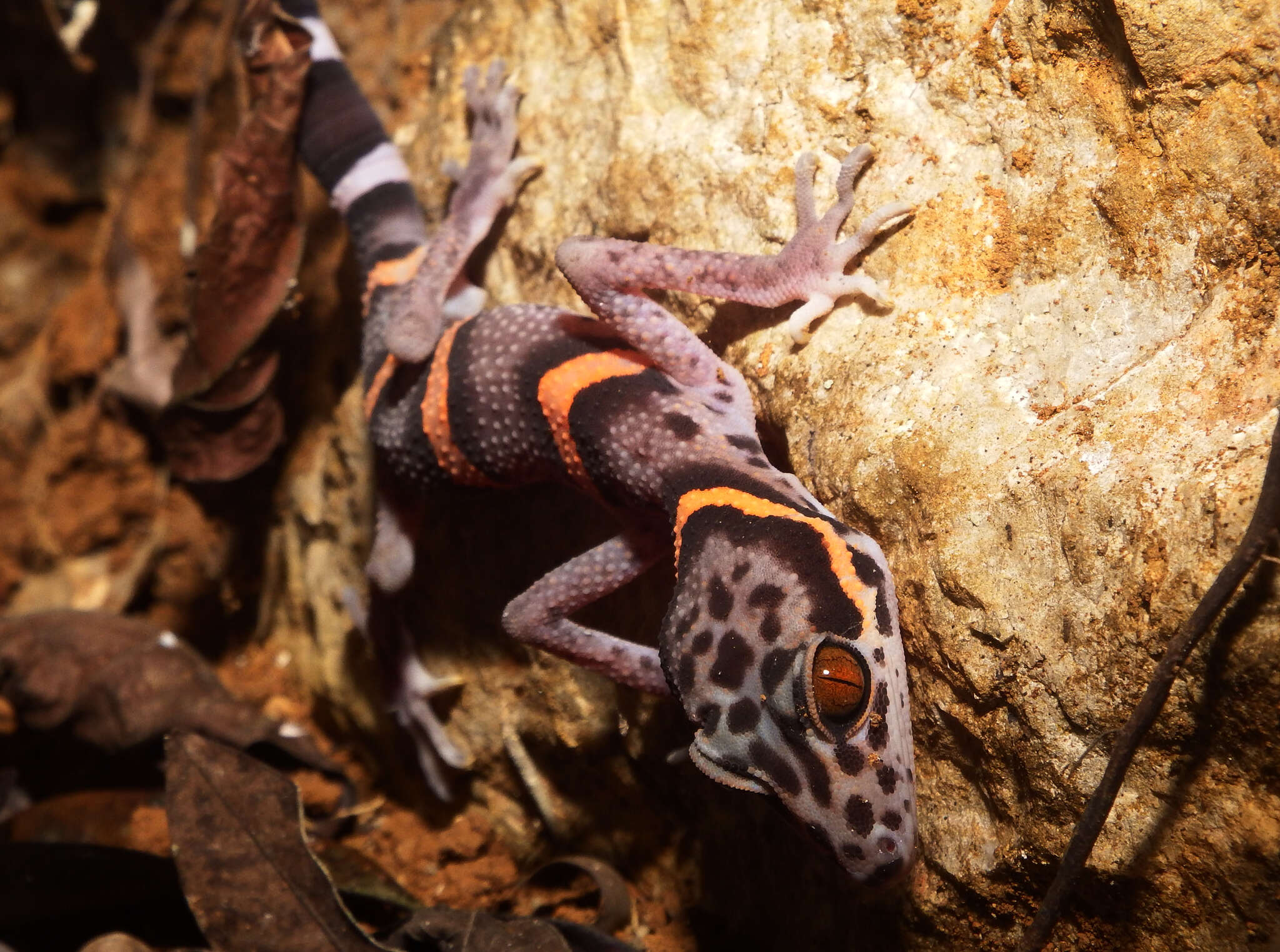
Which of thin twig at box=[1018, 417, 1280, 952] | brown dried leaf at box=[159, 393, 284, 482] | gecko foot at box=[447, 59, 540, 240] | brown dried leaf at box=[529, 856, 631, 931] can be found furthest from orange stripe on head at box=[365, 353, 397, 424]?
thin twig at box=[1018, 417, 1280, 952]

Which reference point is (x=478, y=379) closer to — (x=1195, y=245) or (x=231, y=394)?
(x=231, y=394)

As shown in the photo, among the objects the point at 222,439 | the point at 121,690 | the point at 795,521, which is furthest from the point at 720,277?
the point at 121,690

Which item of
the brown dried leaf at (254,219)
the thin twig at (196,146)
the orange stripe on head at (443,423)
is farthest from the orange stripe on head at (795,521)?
the thin twig at (196,146)

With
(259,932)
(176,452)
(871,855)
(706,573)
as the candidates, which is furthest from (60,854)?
(871,855)

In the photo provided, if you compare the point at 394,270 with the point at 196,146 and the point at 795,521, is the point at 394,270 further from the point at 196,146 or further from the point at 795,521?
the point at 795,521

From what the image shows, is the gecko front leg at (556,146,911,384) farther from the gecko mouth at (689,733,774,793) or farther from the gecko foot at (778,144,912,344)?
the gecko mouth at (689,733,774,793)

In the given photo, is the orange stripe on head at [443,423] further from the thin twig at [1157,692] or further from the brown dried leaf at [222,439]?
the thin twig at [1157,692]

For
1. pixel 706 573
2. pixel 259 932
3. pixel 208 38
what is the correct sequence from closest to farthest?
1. pixel 706 573
2. pixel 259 932
3. pixel 208 38
